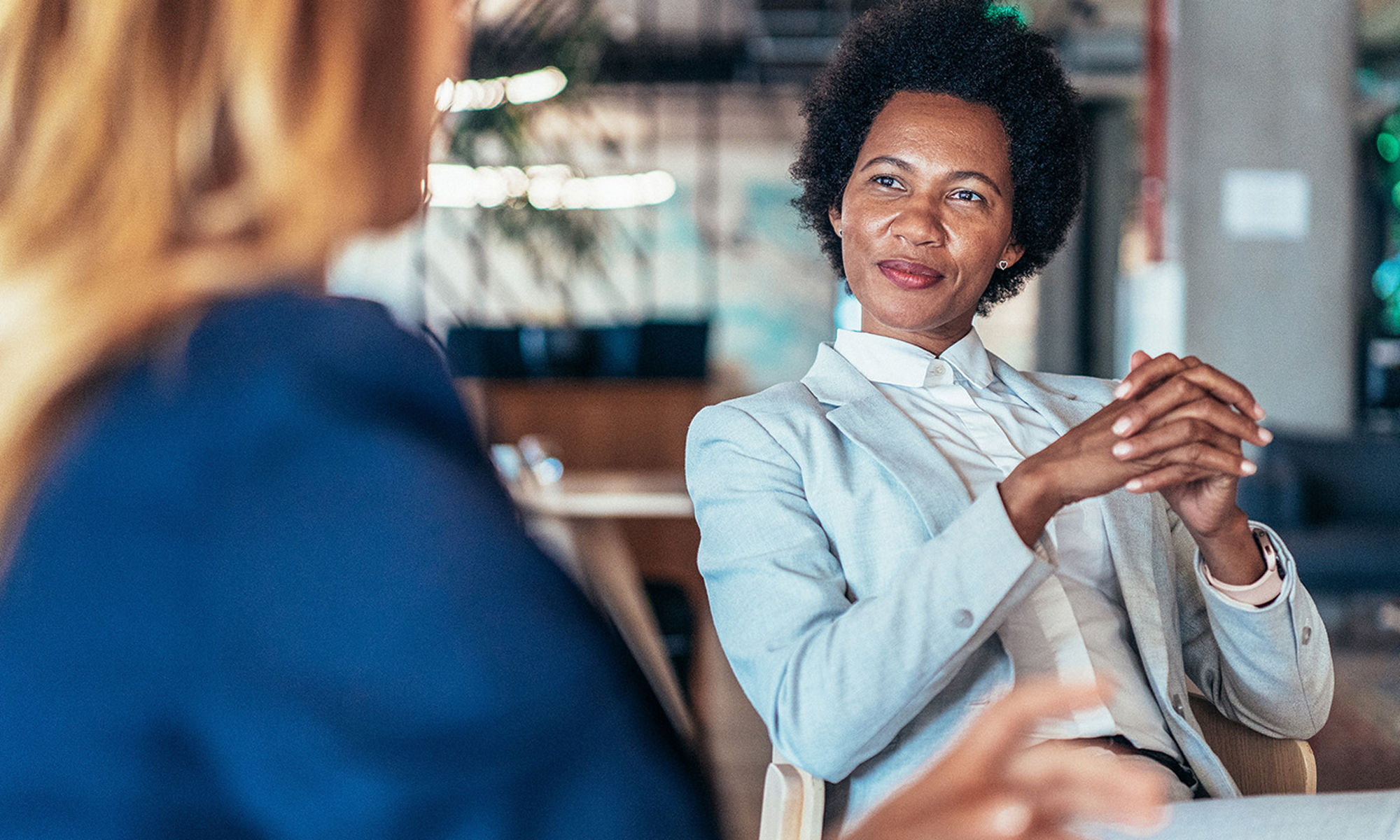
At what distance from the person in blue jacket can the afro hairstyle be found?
1283 mm

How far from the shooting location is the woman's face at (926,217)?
5.16 feet

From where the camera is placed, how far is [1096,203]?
11.4 metres

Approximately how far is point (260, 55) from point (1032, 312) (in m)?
12.5

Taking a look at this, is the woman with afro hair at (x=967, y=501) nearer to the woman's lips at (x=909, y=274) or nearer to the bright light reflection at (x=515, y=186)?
the woman's lips at (x=909, y=274)

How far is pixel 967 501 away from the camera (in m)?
1.37

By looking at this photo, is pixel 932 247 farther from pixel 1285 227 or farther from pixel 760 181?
pixel 760 181

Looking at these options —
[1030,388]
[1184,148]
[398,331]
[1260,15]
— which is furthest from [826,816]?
[1260,15]

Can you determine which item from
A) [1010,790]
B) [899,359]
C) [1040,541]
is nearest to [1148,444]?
[1040,541]

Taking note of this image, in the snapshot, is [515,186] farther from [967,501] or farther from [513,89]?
[967,501]

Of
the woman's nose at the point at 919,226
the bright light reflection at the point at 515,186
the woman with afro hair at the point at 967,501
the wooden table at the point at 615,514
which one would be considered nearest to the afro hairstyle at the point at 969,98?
the woman with afro hair at the point at 967,501

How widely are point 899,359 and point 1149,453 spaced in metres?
0.45

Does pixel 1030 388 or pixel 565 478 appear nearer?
pixel 1030 388

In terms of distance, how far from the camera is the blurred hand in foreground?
662mm

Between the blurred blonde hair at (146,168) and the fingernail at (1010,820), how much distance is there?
48cm
